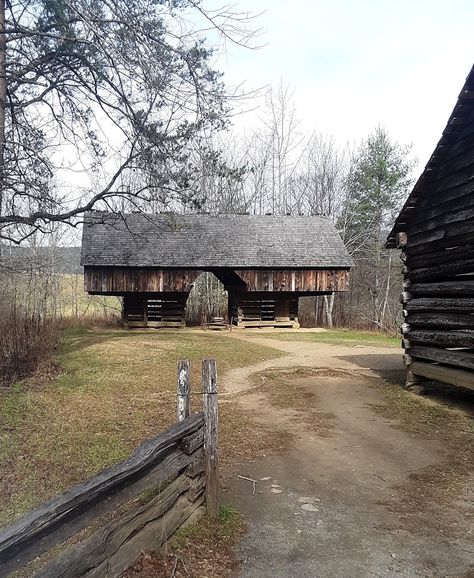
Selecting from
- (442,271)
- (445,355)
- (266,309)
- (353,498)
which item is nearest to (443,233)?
(442,271)

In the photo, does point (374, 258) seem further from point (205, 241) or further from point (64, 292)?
point (64, 292)

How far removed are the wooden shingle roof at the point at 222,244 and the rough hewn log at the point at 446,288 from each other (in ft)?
54.8

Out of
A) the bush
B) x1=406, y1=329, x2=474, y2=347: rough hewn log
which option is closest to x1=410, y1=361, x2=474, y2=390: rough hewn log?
x1=406, y1=329, x2=474, y2=347: rough hewn log

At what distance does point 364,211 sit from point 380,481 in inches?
1289

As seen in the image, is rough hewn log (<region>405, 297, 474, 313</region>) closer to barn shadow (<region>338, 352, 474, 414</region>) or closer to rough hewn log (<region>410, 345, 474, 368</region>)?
rough hewn log (<region>410, 345, 474, 368</region>)

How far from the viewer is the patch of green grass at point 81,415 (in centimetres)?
576

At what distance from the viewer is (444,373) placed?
8.95 meters

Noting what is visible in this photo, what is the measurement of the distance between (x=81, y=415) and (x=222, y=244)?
65.5 feet

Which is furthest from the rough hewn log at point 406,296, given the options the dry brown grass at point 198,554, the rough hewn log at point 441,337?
the dry brown grass at point 198,554

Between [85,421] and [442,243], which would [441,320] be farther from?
[85,421]

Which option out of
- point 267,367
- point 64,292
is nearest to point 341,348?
point 267,367

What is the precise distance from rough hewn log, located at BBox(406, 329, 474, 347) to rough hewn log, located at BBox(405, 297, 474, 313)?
0.44m

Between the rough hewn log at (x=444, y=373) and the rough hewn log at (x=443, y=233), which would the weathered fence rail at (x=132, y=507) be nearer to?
the rough hewn log at (x=444, y=373)

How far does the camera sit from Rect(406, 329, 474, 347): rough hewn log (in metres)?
8.33
